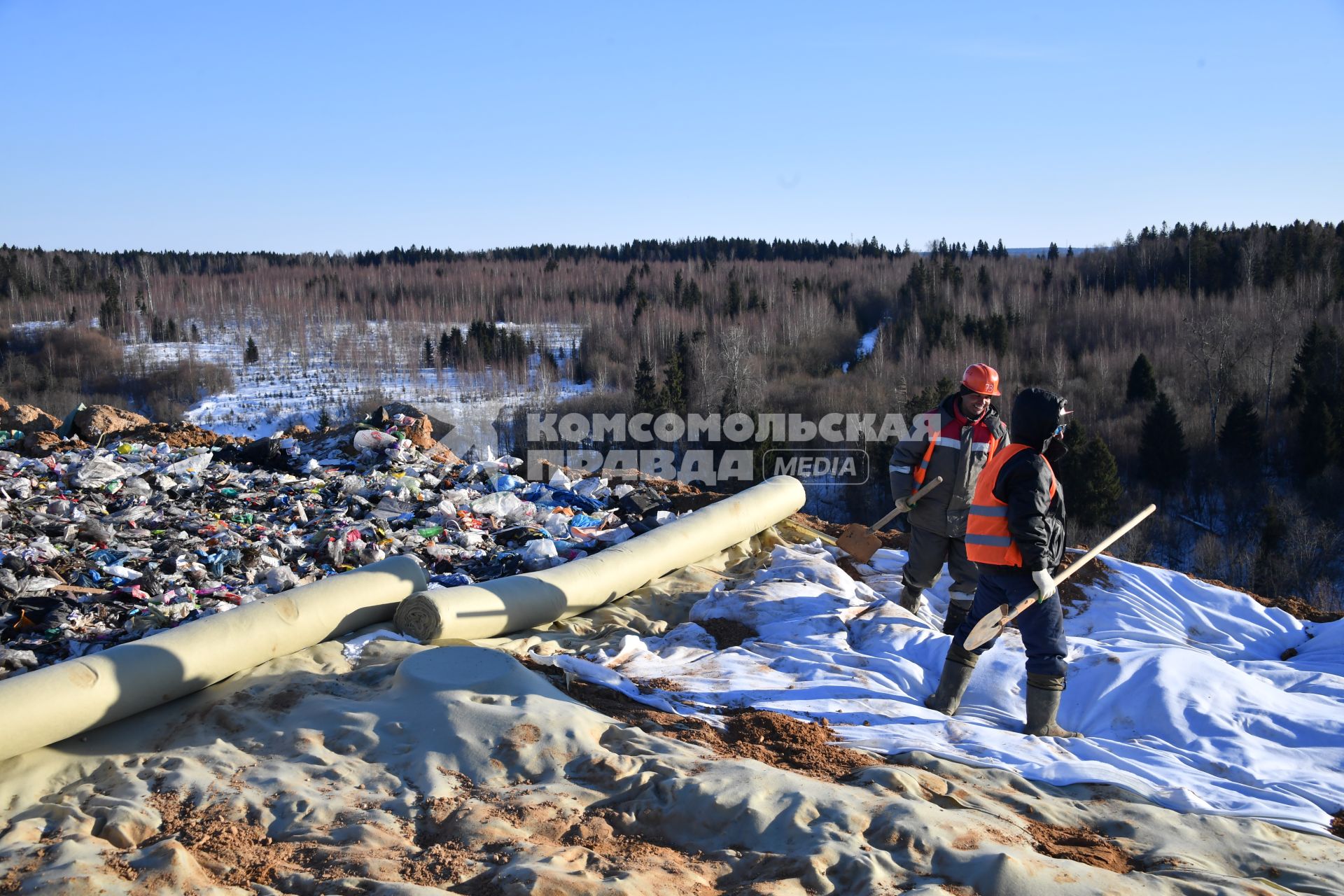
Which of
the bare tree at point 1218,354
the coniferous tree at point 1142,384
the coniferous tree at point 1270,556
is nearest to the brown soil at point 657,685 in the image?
the coniferous tree at point 1270,556

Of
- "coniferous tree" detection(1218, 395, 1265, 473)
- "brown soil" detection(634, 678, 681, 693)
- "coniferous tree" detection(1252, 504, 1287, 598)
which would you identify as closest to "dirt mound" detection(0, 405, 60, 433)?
"brown soil" detection(634, 678, 681, 693)

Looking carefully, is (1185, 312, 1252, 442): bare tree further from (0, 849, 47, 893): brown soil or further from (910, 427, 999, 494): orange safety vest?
(0, 849, 47, 893): brown soil

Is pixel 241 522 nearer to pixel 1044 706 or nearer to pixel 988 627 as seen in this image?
pixel 988 627

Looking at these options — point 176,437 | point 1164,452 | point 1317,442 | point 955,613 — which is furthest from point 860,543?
point 1317,442

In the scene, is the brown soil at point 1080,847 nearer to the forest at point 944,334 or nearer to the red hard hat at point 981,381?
the red hard hat at point 981,381

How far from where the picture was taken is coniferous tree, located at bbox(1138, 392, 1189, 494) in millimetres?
30359

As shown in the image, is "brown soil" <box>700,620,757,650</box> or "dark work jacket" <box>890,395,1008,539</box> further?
"brown soil" <box>700,620,757,650</box>

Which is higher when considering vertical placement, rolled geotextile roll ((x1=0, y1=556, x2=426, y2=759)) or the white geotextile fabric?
rolled geotextile roll ((x1=0, y1=556, x2=426, y2=759))

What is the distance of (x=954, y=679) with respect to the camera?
5051 millimetres

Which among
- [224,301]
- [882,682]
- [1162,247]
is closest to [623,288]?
[224,301]

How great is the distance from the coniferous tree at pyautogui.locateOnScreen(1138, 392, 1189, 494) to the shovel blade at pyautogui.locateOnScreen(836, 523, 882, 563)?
26.8 meters

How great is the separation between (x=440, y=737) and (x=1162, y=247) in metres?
62.9

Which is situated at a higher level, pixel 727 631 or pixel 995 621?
pixel 995 621

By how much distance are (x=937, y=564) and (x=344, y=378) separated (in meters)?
46.0
